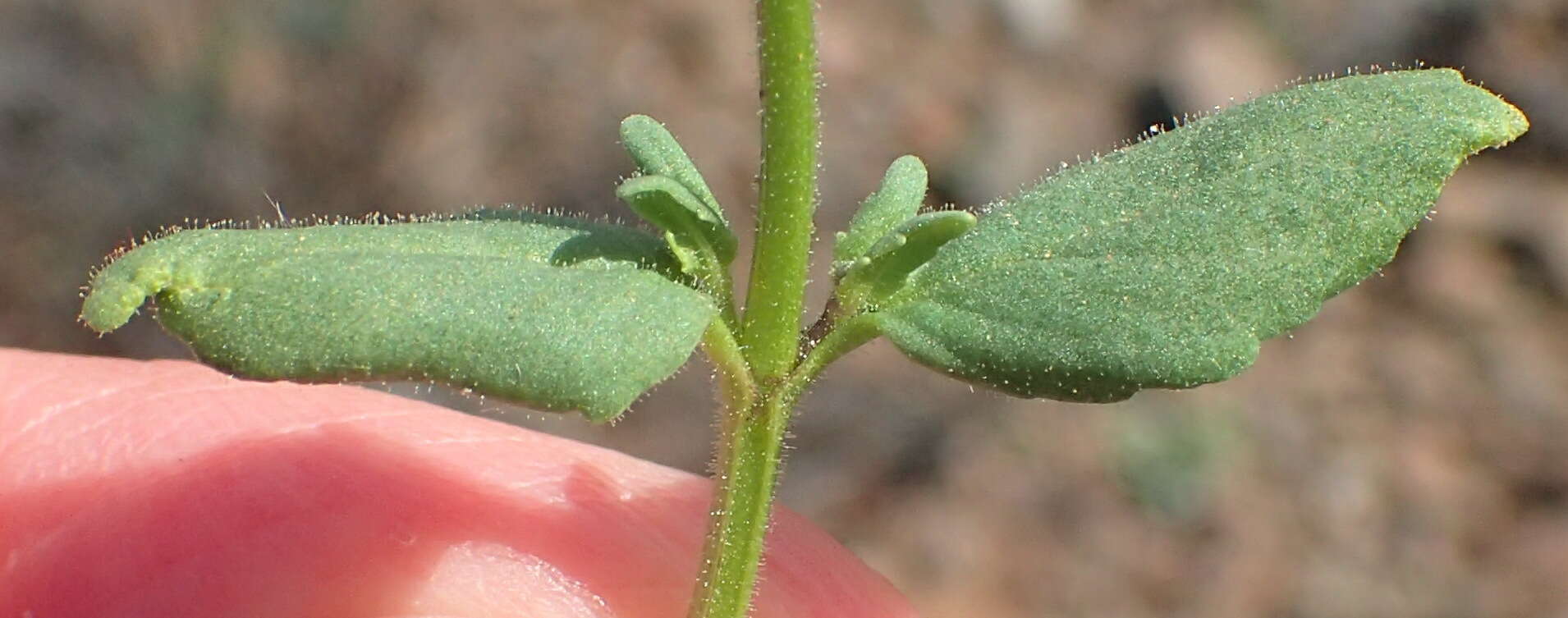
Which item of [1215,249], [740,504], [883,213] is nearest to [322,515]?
[740,504]

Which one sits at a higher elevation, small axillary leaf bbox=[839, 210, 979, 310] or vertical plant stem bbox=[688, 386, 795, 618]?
small axillary leaf bbox=[839, 210, 979, 310]

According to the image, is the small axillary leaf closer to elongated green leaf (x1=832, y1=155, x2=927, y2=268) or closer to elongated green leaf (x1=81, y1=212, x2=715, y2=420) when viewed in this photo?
elongated green leaf (x1=832, y1=155, x2=927, y2=268)

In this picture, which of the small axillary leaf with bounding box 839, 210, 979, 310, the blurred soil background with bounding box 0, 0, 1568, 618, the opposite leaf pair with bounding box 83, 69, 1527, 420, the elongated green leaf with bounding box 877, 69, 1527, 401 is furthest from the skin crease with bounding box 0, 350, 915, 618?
the blurred soil background with bounding box 0, 0, 1568, 618

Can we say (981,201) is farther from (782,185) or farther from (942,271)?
(782,185)

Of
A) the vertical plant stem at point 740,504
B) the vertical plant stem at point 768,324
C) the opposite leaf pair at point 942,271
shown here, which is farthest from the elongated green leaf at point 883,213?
the vertical plant stem at point 740,504

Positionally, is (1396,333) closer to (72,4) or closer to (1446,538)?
(1446,538)

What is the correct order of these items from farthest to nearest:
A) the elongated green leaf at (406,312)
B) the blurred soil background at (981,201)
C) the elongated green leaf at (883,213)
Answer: the blurred soil background at (981,201) < the elongated green leaf at (883,213) < the elongated green leaf at (406,312)

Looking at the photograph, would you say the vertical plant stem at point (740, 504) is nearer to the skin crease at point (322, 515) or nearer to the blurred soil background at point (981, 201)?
the skin crease at point (322, 515)

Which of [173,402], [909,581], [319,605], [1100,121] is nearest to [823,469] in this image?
[909,581]
